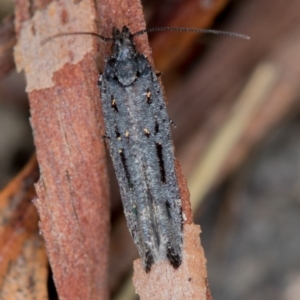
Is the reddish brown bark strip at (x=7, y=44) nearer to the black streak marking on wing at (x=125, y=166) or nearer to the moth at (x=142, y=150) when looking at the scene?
the moth at (x=142, y=150)

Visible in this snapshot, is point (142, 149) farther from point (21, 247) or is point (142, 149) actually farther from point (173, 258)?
point (21, 247)

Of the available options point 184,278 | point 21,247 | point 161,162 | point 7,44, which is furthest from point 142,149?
point 7,44

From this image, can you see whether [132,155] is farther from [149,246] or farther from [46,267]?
[46,267]

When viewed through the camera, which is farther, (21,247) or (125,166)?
(21,247)

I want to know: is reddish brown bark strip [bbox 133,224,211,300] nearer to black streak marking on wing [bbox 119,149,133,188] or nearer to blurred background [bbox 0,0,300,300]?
black streak marking on wing [bbox 119,149,133,188]

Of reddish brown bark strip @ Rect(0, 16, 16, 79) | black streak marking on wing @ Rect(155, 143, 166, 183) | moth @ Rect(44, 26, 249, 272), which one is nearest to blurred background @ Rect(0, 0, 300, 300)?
reddish brown bark strip @ Rect(0, 16, 16, 79)

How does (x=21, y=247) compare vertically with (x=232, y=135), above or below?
below
